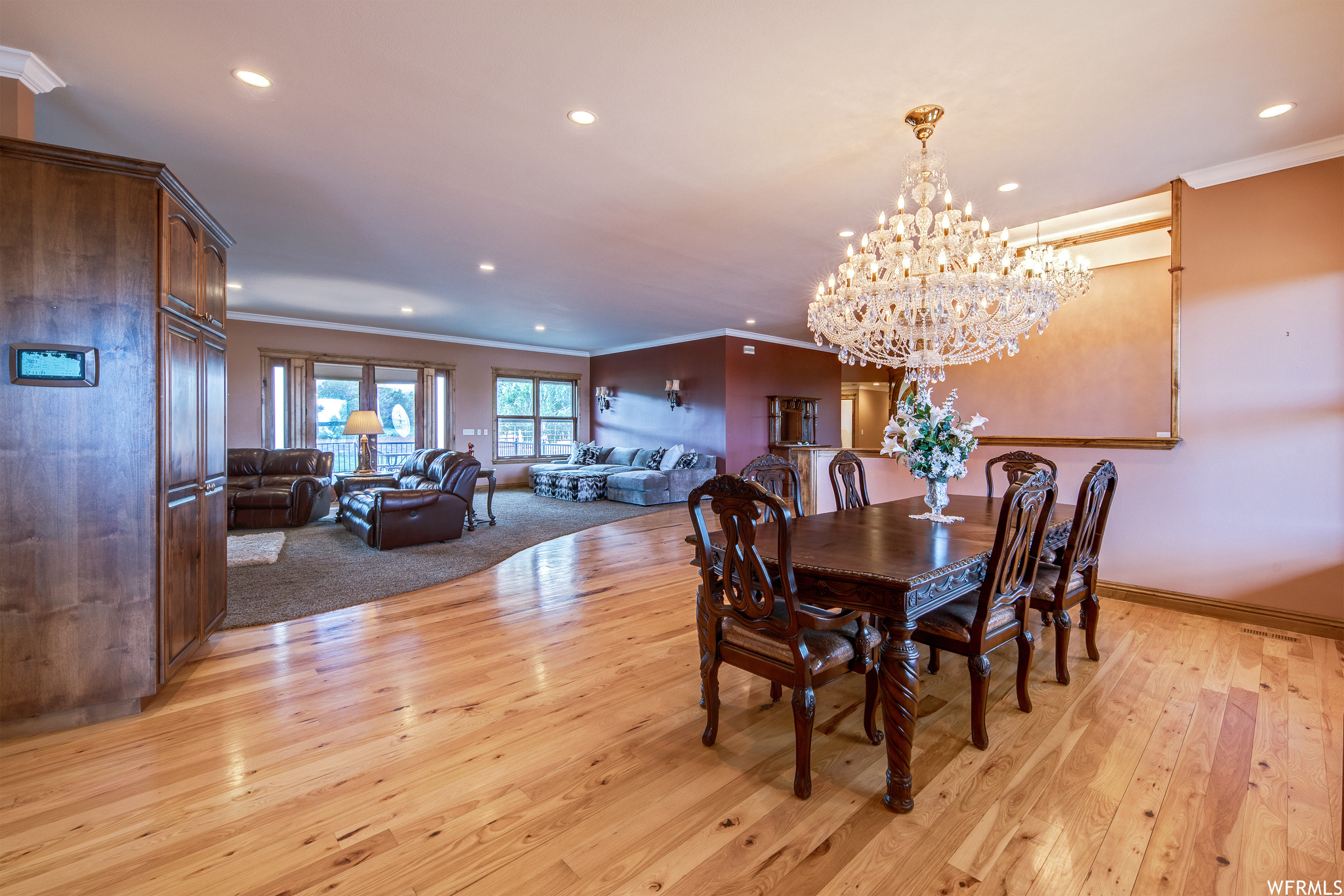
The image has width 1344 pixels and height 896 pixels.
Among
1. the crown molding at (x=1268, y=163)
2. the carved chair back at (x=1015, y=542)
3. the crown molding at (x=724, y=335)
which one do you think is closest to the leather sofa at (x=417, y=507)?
the crown molding at (x=724, y=335)

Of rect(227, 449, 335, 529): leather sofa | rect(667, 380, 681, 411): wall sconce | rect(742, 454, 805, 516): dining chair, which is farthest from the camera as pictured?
rect(667, 380, 681, 411): wall sconce

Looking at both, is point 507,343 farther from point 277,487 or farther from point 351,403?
point 277,487

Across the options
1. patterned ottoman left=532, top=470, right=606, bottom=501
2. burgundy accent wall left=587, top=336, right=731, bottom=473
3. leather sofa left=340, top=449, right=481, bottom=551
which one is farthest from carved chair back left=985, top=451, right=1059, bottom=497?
patterned ottoman left=532, top=470, right=606, bottom=501

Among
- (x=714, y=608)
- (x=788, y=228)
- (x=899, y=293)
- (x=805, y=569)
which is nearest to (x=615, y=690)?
(x=714, y=608)

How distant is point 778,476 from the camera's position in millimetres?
3168

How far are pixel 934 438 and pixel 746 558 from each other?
147 centimetres

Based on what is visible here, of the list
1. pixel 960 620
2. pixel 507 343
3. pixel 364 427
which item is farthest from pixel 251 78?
pixel 507 343

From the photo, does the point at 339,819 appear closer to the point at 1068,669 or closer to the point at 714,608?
the point at 714,608

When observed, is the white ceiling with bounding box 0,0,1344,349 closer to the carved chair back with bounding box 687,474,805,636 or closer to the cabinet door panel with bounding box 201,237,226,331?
the cabinet door panel with bounding box 201,237,226,331

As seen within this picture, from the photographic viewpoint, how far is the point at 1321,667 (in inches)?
108

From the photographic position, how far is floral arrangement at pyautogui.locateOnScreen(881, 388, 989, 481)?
277 cm

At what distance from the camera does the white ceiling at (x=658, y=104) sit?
219cm

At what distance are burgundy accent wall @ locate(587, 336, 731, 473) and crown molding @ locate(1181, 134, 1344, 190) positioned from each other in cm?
605

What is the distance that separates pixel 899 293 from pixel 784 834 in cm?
291
